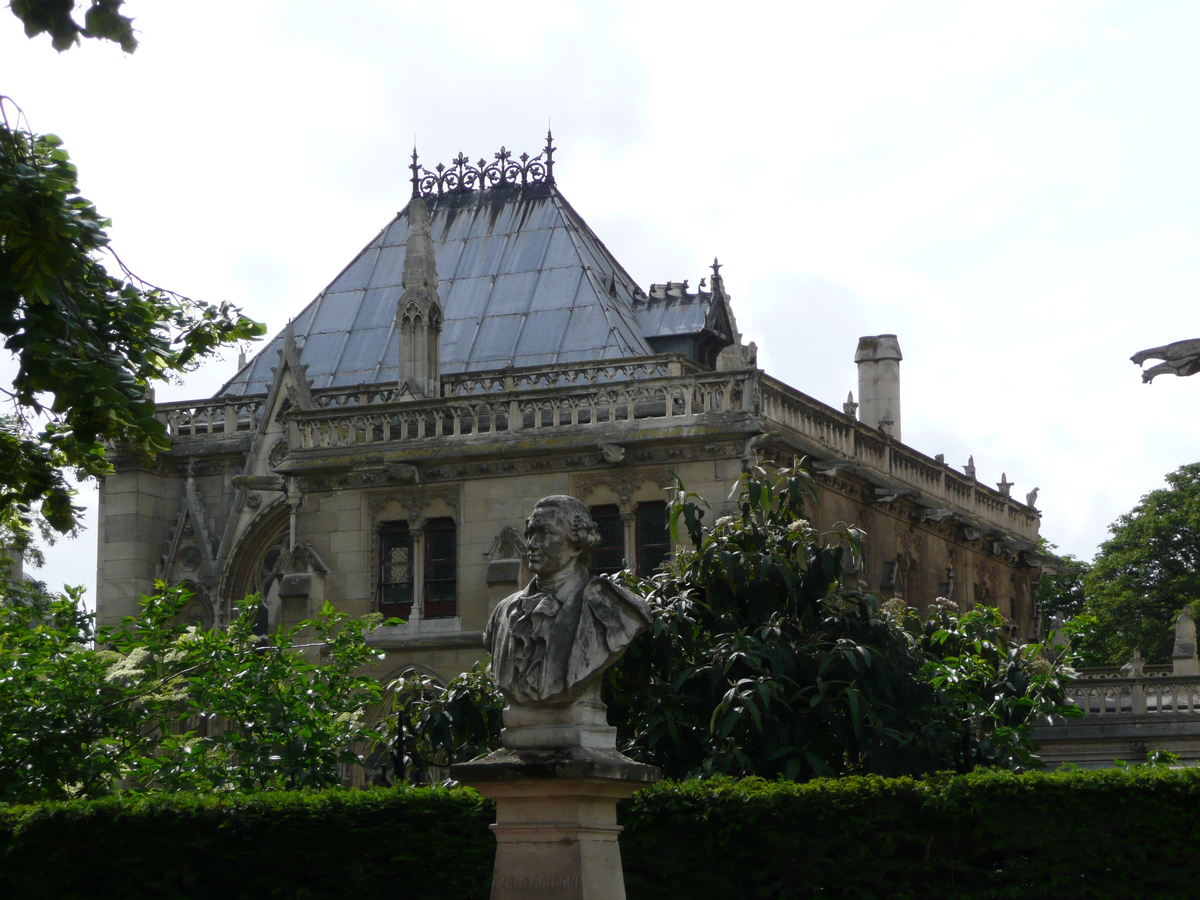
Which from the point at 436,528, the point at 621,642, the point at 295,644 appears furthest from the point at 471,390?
the point at 621,642

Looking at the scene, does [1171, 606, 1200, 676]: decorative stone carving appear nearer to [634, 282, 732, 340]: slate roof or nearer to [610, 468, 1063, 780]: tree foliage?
[634, 282, 732, 340]: slate roof

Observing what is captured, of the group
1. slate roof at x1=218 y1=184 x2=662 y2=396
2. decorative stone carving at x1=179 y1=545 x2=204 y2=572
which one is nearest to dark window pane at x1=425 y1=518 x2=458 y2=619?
slate roof at x1=218 y1=184 x2=662 y2=396

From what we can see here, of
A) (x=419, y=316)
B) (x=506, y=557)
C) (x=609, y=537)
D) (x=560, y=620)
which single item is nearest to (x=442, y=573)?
(x=506, y=557)

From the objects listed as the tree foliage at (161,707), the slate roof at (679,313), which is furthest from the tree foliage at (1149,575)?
the tree foliage at (161,707)

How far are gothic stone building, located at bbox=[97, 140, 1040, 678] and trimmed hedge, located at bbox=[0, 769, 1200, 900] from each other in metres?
15.1

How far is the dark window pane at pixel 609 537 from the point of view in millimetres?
31609

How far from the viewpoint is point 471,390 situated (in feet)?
115

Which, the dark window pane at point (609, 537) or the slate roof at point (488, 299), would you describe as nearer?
the dark window pane at point (609, 537)

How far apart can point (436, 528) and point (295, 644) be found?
3.07 meters

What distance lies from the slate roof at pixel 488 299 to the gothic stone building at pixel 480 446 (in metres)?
0.06

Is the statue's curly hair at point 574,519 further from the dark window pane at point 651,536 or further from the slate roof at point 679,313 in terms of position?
the slate roof at point 679,313

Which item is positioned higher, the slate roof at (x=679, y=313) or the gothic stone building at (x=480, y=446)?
the slate roof at (x=679, y=313)

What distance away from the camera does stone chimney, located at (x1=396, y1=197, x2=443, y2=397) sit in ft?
117

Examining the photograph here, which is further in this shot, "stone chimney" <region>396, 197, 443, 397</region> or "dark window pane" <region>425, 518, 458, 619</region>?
"stone chimney" <region>396, 197, 443, 397</region>
